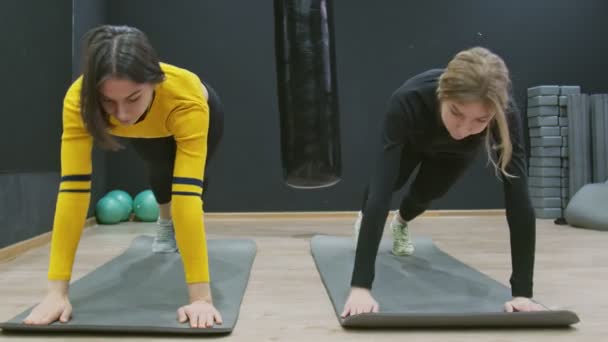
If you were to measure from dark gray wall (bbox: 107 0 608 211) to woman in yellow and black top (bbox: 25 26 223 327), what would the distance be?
2.72m

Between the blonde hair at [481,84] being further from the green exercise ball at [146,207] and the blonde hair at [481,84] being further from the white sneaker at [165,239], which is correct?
the green exercise ball at [146,207]

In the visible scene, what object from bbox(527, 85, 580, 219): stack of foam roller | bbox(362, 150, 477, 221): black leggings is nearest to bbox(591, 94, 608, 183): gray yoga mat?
bbox(527, 85, 580, 219): stack of foam roller

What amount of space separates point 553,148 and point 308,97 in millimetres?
2361

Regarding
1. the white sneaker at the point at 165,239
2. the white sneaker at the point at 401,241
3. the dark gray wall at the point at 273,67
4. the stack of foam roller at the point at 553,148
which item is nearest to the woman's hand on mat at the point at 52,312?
the white sneaker at the point at 165,239

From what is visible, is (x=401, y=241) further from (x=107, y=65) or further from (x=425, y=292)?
(x=107, y=65)

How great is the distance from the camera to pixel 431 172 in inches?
83.0

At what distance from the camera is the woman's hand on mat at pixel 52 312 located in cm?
139

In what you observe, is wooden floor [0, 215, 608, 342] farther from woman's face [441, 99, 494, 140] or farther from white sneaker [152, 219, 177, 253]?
woman's face [441, 99, 494, 140]

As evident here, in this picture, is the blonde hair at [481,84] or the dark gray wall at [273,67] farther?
the dark gray wall at [273,67]

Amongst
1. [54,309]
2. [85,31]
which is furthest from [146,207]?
[54,309]

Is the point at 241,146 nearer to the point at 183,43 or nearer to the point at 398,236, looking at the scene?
the point at 183,43

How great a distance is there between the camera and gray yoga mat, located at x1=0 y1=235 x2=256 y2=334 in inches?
54.3

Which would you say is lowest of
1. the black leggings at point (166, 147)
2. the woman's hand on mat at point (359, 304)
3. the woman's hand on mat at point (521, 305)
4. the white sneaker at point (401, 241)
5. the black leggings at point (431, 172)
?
the white sneaker at point (401, 241)

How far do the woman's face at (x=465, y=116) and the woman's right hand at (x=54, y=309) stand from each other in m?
1.06
